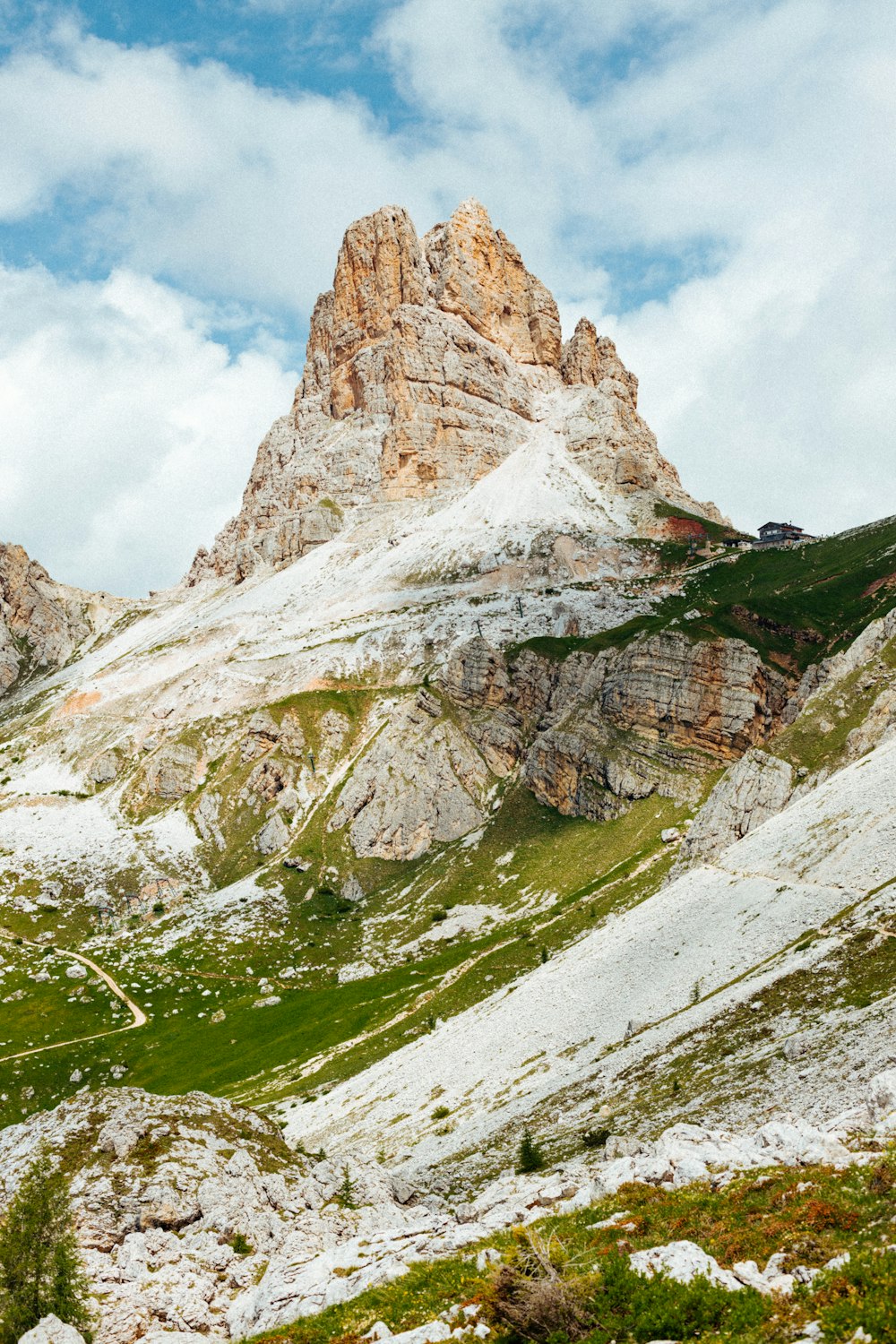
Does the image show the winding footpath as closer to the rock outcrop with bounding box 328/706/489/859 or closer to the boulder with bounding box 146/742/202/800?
the boulder with bounding box 146/742/202/800

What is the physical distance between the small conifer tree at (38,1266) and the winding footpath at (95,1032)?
79.6 m

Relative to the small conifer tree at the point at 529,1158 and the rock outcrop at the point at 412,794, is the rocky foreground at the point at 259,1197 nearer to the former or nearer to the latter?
the small conifer tree at the point at 529,1158

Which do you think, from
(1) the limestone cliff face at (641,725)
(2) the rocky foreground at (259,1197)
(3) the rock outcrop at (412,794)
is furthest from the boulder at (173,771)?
(2) the rocky foreground at (259,1197)

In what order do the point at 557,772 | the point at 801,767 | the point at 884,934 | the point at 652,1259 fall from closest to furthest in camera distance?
the point at 652,1259
the point at 884,934
the point at 801,767
the point at 557,772

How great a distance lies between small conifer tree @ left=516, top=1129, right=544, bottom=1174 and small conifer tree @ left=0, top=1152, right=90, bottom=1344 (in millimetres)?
18042

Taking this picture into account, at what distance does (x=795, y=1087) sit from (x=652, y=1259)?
1962cm

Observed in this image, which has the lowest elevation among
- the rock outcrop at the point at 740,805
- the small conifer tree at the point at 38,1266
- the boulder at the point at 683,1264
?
the rock outcrop at the point at 740,805

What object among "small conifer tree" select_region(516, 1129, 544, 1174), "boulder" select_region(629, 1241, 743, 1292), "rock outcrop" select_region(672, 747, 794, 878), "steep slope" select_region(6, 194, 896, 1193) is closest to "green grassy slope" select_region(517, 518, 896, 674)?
"steep slope" select_region(6, 194, 896, 1193)

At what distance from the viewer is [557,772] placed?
145500 mm

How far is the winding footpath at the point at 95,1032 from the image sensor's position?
9875 cm

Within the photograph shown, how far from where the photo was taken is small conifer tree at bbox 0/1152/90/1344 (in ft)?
80.1

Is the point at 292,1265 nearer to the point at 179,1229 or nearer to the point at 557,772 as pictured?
the point at 179,1229

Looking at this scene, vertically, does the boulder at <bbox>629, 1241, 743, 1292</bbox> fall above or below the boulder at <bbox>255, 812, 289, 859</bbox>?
below

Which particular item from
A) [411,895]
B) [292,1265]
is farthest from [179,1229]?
[411,895]
